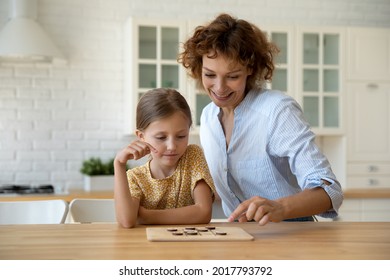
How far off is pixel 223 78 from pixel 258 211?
2.03 feet

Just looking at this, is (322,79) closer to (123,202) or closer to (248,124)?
(248,124)

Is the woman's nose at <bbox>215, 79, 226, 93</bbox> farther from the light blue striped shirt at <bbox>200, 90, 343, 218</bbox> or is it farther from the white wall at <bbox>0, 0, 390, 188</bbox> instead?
the white wall at <bbox>0, 0, 390, 188</bbox>

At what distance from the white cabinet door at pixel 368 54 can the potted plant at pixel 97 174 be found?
1.98 metres

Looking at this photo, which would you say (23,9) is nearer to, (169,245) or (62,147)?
(62,147)

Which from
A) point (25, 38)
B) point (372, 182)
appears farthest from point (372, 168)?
point (25, 38)

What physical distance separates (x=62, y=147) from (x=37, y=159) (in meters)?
0.20

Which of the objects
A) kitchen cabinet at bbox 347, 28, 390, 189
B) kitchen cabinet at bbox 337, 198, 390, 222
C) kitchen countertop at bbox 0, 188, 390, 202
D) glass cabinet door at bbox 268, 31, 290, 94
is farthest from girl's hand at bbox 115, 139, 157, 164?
kitchen cabinet at bbox 347, 28, 390, 189

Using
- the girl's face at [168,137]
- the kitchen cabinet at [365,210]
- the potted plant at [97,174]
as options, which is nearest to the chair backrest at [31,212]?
the girl's face at [168,137]

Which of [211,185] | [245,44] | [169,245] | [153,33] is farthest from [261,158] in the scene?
[153,33]

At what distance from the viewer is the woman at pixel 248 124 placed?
1.98 m

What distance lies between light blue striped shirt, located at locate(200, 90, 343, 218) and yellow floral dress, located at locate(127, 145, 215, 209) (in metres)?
0.17

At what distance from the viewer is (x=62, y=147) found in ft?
15.2

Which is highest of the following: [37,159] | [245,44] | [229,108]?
[245,44]
